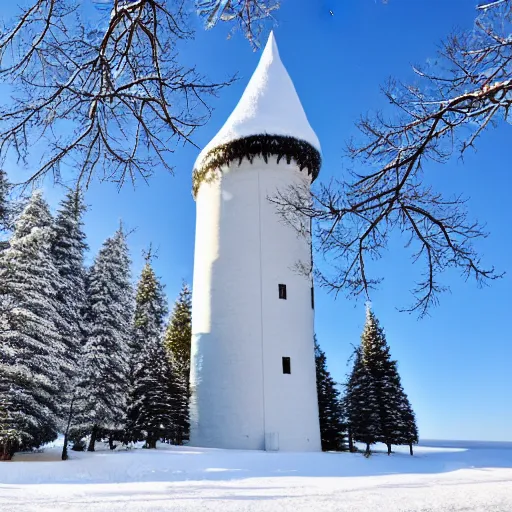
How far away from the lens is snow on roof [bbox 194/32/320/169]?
2197 centimetres

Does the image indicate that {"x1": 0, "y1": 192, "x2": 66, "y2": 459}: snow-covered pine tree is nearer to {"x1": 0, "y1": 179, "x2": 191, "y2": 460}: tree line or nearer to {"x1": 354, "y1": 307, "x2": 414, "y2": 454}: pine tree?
{"x1": 0, "y1": 179, "x2": 191, "y2": 460}: tree line

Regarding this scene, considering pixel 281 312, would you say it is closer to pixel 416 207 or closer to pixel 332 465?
pixel 332 465

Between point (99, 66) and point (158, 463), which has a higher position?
point (99, 66)

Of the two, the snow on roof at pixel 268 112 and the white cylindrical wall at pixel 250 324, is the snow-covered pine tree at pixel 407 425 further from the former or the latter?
the snow on roof at pixel 268 112

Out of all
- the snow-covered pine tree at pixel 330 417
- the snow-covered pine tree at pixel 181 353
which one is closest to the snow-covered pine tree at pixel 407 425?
the snow-covered pine tree at pixel 330 417

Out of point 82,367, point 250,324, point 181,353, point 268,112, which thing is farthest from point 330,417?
point 268,112

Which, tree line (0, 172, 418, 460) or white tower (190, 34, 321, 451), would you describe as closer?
tree line (0, 172, 418, 460)

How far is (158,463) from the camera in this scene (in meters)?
12.6

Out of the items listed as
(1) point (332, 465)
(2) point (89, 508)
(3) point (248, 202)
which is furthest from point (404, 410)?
(2) point (89, 508)

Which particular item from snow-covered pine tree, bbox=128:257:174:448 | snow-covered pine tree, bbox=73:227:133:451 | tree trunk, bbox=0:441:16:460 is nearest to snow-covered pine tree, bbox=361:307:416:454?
snow-covered pine tree, bbox=128:257:174:448

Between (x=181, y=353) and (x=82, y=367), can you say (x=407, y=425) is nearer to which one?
(x=181, y=353)

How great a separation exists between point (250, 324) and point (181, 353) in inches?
439

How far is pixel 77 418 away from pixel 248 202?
37.2 feet

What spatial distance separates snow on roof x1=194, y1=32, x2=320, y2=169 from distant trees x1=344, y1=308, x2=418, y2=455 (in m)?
11.5
